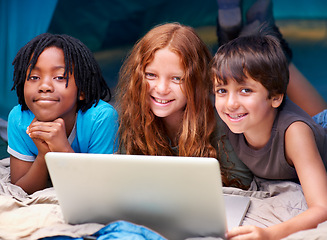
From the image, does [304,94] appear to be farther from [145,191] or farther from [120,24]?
[145,191]

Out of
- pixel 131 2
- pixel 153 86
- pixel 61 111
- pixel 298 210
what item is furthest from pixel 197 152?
pixel 131 2

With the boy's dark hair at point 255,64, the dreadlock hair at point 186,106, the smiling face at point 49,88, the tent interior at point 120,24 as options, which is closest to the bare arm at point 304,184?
the boy's dark hair at point 255,64

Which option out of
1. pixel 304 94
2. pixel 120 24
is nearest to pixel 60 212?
pixel 304 94

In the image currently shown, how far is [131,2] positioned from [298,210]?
1565 mm

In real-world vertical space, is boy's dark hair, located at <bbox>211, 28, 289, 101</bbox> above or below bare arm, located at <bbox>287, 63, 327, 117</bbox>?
above

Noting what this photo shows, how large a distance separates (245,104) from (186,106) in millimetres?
264

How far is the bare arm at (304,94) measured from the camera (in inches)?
78.6

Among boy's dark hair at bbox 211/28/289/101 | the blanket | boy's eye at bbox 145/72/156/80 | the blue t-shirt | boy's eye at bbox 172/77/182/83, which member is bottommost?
the blanket

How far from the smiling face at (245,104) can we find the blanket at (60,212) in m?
0.23

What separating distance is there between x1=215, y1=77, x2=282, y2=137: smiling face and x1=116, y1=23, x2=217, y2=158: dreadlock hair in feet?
0.43

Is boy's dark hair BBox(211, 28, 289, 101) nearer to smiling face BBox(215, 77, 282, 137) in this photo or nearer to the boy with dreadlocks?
smiling face BBox(215, 77, 282, 137)

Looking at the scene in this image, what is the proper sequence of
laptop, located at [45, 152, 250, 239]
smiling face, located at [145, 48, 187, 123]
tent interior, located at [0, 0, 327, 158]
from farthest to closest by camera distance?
tent interior, located at [0, 0, 327, 158], smiling face, located at [145, 48, 187, 123], laptop, located at [45, 152, 250, 239]

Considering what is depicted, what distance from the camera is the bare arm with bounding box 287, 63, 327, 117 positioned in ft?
6.55

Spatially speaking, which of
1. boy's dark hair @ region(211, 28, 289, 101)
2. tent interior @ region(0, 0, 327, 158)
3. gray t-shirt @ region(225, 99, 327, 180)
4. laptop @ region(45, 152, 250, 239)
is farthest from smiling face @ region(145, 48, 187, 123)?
tent interior @ region(0, 0, 327, 158)
